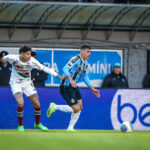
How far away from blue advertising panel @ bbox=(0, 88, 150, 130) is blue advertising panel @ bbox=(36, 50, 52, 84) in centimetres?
424

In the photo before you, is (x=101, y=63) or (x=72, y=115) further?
(x=101, y=63)

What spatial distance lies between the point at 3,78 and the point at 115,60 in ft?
17.3

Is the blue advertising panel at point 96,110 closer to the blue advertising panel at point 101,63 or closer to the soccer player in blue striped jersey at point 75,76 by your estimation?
the soccer player in blue striped jersey at point 75,76

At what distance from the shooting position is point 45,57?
20.5 metres

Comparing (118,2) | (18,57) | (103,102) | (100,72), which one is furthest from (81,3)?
(18,57)

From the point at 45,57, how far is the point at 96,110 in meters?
4.66

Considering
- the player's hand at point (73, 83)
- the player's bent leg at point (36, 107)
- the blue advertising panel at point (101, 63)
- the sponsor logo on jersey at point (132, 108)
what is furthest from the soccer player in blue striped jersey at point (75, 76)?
the blue advertising panel at point (101, 63)

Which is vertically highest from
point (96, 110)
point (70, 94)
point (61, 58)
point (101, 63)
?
point (61, 58)

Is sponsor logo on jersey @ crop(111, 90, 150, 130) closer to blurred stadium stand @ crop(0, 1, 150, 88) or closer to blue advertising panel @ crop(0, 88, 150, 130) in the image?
blue advertising panel @ crop(0, 88, 150, 130)

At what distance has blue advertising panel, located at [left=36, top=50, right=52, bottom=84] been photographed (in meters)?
20.4

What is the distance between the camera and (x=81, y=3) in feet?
63.3

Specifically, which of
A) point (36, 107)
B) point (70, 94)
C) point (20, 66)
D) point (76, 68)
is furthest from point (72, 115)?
point (20, 66)

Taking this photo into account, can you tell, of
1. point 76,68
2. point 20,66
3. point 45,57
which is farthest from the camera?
point 45,57

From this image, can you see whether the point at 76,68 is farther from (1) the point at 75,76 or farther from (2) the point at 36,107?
(2) the point at 36,107
